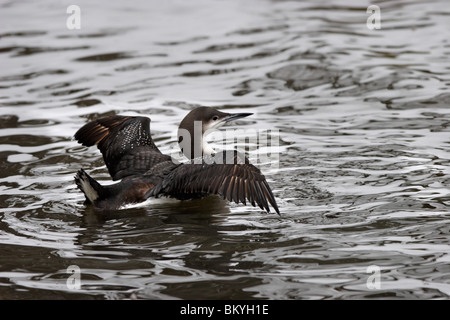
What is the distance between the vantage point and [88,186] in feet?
21.6

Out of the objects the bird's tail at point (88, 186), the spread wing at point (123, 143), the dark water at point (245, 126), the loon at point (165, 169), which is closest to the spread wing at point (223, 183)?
the loon at point (165, 169)

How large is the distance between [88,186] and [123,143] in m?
1.01

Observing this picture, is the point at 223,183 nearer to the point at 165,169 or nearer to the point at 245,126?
the point at 165,169

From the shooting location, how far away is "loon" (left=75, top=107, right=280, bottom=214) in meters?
6.30

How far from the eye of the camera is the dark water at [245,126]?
5.44 meters

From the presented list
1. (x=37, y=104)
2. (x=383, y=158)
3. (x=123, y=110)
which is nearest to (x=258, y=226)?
(x=383, y=158)

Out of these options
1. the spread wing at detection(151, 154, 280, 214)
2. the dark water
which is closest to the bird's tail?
the dark water

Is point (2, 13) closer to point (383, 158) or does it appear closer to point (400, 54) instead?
point (400, 54)

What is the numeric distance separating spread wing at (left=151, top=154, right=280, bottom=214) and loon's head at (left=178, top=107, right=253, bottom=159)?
68 cm

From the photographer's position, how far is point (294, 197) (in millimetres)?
6926

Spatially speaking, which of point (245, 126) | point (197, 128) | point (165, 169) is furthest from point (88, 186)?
point (245, 126)

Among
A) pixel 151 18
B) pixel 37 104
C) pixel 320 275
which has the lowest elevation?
pixel 320 275

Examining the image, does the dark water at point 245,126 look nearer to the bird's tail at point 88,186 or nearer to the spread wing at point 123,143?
the bird's tail at point 88,186

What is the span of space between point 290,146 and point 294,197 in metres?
1.50
